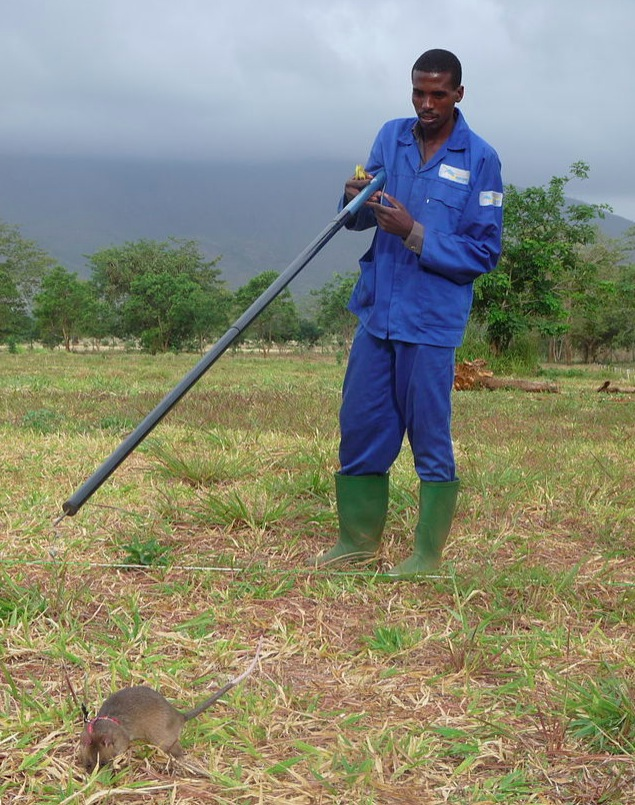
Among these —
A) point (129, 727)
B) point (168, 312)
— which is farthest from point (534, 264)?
point (168, 312)

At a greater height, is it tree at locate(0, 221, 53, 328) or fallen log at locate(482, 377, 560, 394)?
tree at locate(0, 221, 53, 328)

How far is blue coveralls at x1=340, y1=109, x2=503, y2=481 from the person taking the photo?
140 inches

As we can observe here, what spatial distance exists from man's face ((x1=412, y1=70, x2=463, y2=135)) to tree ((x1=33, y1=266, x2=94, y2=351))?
47056 millimetres

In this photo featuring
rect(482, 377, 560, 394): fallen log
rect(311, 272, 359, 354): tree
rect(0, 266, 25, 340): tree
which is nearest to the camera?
rect(482, 377, 560, 394): fallen log

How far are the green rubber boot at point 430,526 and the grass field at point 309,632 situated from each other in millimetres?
92

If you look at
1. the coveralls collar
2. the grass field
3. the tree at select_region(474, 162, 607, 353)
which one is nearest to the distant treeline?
the tree at select_region(474, 162, 607, 353)

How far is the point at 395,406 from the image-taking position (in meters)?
3.81

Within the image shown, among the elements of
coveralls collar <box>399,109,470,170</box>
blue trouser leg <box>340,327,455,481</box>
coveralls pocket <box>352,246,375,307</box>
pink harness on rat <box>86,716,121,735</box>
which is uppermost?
coveralls collar <box>399,109,470,170</box>

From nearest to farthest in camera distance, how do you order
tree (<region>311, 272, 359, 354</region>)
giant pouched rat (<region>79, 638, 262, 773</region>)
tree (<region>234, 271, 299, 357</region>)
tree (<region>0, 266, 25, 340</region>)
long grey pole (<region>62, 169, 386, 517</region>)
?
giant pouched rat (<region>79, 638, 262, 773</region>) → long grey pole (<region>62, 169, 386, 517</region>) → tree (<region>234, 271, 299, 357</region>) → tree (<region>0, 266, 25, 340</region>) → tree (<region>311, 272, 359, 354</region>)

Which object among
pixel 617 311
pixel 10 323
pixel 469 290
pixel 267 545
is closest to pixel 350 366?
pixel 469 290

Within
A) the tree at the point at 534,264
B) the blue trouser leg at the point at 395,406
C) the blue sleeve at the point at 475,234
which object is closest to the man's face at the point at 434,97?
the blue sleeve at the point at 475,234

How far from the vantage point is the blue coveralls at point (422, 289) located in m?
3.55

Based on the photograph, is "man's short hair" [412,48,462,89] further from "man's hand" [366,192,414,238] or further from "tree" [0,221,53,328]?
"tree" [0,221,53,328]

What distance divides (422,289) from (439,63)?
3.03 feet
